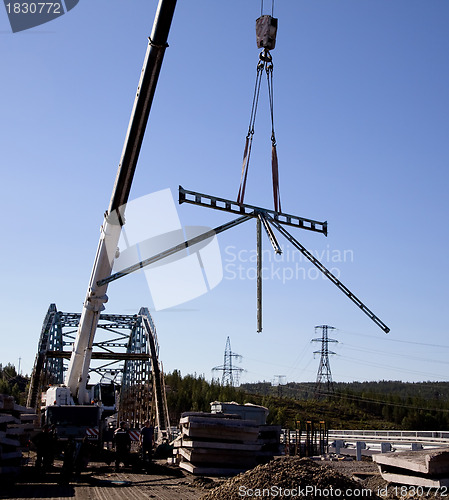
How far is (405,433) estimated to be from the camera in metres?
37.3

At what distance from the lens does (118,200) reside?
→ 61.2 ft

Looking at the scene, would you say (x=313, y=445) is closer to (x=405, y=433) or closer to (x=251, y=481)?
(x=405, y=433)

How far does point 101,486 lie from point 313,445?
17.6 meters

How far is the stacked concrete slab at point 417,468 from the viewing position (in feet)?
38.4

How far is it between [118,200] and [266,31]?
670cm

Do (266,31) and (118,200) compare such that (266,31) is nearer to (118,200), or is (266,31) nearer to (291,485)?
(118,200)

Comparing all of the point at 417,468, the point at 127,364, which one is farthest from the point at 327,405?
the point at 417,468

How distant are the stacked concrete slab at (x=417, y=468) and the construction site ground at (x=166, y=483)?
25cm

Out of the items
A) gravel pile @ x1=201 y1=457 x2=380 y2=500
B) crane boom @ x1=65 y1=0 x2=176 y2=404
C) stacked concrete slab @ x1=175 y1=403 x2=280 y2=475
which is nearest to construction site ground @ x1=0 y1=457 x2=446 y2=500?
gravel pile @ x1=201 y1=457 x2=380 y2=500

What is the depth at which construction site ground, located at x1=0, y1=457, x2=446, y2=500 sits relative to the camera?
36.4 feet

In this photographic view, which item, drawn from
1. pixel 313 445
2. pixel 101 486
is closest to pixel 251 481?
pixel 101 486

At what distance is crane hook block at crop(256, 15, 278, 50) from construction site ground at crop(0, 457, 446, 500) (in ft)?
32.2

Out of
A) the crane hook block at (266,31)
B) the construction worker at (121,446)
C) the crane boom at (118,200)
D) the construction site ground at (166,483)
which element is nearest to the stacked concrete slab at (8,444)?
the construction site ground at (166,483)

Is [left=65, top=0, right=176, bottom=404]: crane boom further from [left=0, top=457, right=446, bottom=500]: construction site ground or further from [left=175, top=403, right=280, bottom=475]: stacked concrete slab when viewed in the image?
[left=175, top=403, right=280, bottom=475]: stacked concrete slab
